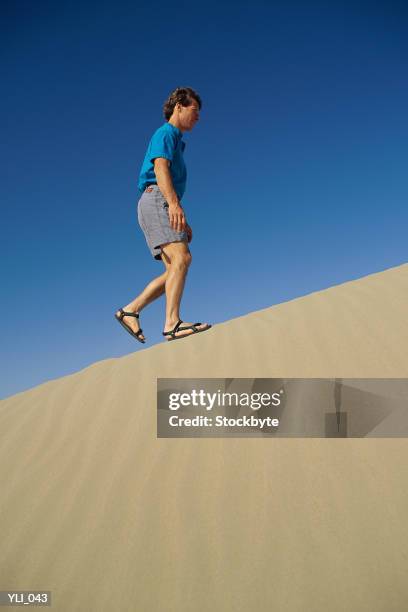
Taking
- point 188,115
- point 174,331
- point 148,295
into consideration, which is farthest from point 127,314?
point 188,115

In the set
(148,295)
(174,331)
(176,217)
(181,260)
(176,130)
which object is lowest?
(174,331)

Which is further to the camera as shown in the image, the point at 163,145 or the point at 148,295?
the point at 148,295

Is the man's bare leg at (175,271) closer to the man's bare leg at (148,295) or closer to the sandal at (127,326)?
the man's bare leg at (148,295)

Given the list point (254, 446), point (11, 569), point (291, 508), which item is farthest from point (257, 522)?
point (11, 569)

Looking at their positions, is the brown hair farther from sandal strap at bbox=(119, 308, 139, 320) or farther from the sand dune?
the sand dune

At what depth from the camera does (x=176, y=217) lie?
9.69 feet

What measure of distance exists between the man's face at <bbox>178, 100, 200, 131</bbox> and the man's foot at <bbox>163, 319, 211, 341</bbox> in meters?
1.35

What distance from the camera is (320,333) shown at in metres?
3.23

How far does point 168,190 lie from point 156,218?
0.67ft

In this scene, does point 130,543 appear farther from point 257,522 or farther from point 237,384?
point 237,384

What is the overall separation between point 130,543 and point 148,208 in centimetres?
197

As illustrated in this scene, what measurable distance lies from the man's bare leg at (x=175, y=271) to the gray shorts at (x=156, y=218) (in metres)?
0.05

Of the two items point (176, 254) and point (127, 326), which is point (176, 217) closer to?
point (176, 254)

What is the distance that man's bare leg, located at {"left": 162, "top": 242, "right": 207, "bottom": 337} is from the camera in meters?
3.04
